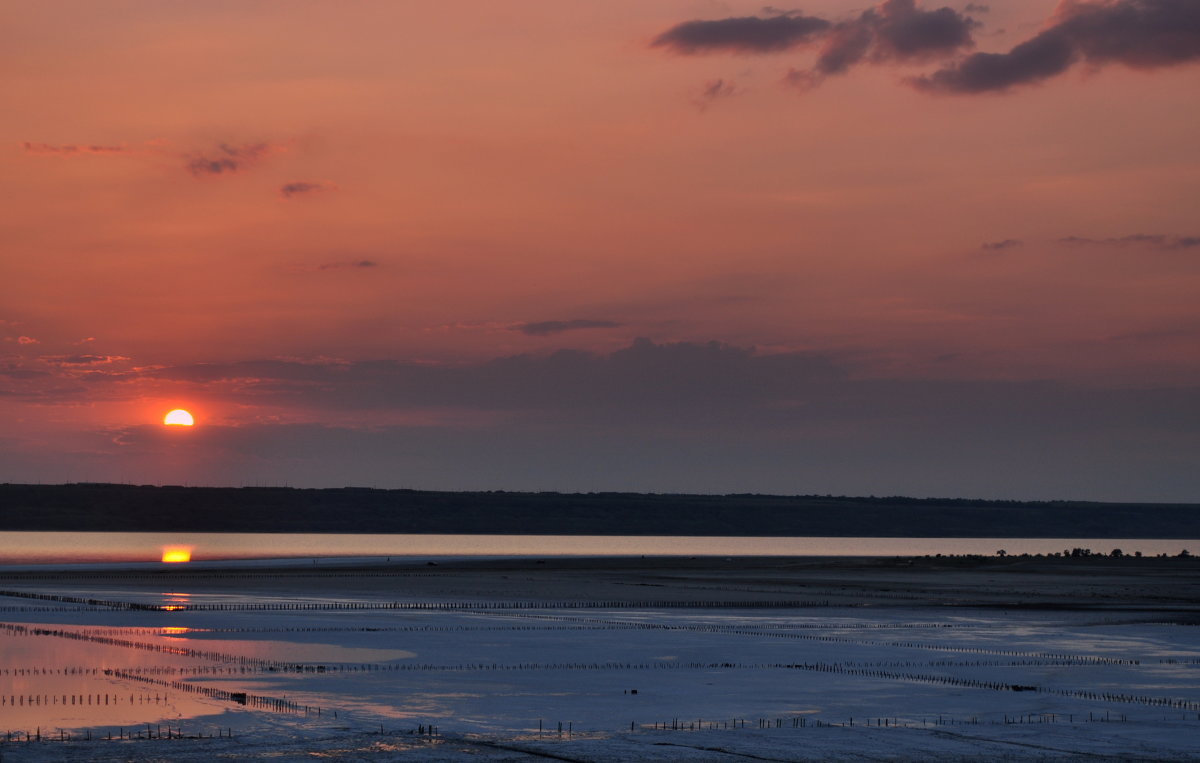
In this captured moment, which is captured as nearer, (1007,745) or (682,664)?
(1007,745)

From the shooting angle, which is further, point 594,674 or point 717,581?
point 717,581

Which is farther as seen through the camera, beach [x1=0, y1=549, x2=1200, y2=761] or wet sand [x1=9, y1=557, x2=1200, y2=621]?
wet sand [x1=9, y1=557, x2=1200, y2=621]

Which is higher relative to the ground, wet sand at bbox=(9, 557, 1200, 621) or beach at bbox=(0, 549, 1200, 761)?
wet sand at bbox=(9, 557, 1200, 621)

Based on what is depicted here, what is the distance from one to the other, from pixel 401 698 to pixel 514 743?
864 cm

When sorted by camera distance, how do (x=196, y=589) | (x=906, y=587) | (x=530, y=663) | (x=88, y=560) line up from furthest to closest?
(x=88, y=560), (x=906, y=587), (x=196, y=589), (x=530, y=663)

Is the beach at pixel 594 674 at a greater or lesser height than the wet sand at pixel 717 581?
lesser

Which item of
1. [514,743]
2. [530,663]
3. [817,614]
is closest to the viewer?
[514,743]

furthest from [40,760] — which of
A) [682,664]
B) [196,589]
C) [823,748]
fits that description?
[196,589]

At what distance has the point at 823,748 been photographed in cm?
3266

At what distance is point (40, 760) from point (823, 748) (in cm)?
1577

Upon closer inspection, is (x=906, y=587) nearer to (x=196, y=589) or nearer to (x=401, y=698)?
(x=196, y=589)

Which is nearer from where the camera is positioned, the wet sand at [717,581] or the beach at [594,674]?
the beach at [594,674]

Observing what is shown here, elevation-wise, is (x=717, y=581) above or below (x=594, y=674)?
above

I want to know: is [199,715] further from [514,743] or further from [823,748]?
[823,748]
